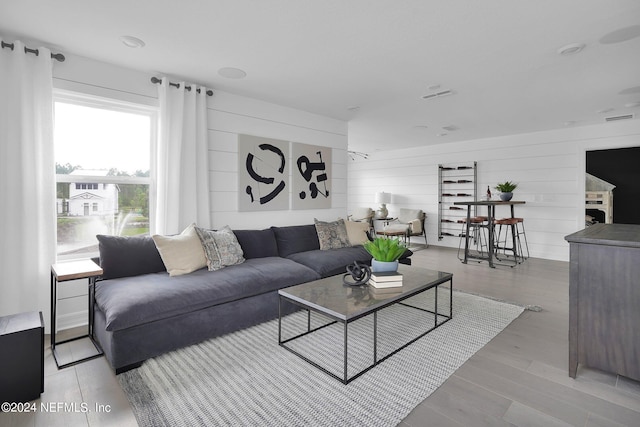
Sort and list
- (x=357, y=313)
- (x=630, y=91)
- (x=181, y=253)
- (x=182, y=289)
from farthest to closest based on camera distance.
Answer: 1. (x=630, y=91)
2. (x=181, y=253)
3. (x=182, y=289)
4. (x=357, y=313)

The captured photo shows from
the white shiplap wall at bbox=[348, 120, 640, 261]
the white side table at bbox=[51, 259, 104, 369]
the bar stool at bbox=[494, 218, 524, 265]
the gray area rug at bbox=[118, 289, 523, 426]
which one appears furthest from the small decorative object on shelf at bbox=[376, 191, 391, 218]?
the white side table at bbox=[51, 259, 104, 369]

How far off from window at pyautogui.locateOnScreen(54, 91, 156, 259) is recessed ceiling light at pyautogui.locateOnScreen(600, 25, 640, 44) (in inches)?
162

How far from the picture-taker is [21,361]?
177cm

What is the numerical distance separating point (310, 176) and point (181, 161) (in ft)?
6.17

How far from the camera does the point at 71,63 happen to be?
290 centimetres

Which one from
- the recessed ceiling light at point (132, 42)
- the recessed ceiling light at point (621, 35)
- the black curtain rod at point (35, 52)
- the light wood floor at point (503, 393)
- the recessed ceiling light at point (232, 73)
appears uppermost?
the recessed ceiling light at point (232, 73)

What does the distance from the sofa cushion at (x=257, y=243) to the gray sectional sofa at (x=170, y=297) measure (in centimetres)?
2

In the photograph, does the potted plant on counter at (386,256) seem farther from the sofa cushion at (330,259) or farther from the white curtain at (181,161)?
the white curtain at (181,161)

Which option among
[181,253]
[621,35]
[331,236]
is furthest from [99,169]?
[621,35]

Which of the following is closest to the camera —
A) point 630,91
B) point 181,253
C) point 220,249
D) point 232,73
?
point 181,253

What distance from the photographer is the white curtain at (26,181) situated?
8.47 feet

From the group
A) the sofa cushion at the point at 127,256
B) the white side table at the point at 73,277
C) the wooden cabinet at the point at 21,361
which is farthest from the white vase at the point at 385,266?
the wooden cabinet at the point at 21,361

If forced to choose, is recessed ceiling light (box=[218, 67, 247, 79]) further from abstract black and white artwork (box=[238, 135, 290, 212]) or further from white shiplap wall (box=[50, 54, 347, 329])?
abstract black and white artwork (box=[238, 135, 290, 212])

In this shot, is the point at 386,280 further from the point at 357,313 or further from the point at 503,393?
the point at 503,393
